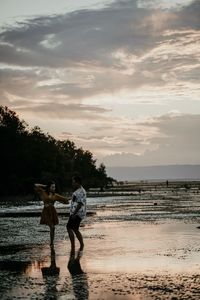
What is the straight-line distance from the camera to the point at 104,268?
12344 mm

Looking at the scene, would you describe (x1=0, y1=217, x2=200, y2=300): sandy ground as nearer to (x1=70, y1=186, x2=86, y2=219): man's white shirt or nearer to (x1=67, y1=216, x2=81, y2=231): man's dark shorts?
(x1=67, y1=216, x2=81, y2=231): man's dark shorts

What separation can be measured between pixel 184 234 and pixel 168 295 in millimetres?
11751

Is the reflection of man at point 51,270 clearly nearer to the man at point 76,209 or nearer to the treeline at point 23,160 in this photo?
the man at point 76,209

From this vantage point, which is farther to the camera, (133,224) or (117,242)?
(133,224)

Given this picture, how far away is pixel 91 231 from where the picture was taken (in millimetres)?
22844

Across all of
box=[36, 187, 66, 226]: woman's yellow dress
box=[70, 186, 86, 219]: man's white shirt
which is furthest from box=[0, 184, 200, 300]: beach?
box=[70, 186, 86, 219]: man's white shirt

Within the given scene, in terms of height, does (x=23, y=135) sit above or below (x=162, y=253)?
above

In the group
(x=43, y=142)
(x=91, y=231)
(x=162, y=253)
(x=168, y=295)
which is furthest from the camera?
(x=43, y=142)

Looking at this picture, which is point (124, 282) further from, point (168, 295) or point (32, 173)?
point (32, 173)

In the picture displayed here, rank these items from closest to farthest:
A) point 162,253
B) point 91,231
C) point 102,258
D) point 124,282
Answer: point 124,282 < point 102,258 < point 162,253 < point 91,231

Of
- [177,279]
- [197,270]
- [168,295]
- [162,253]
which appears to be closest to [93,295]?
[168,295]

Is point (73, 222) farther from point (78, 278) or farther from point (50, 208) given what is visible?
point (78, 278)

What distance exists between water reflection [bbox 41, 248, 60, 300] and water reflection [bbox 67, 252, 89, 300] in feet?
1.18

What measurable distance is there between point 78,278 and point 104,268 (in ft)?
4.56
